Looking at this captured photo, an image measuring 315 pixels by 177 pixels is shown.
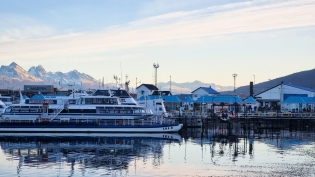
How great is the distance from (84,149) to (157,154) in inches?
333

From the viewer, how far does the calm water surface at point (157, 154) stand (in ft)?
132

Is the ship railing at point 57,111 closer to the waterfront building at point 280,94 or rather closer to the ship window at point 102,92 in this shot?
the ship window at point 102,92

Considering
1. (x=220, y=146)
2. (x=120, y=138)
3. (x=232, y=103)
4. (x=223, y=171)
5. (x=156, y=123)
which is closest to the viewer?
(x=223, y=171)

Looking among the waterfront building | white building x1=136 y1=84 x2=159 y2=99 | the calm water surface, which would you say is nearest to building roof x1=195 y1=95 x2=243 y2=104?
the waterfront building

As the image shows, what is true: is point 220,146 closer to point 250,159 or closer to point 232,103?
point 250,159

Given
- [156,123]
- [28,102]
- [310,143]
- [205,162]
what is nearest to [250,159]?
[205,162]

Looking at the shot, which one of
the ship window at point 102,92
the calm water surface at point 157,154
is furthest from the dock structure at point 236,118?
the ship window at point 102,92

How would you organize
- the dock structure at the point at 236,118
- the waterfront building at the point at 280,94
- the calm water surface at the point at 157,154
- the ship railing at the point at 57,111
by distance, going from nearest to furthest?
the calm water surface at the point at 157,154
the ship railing at the point at 57,111
the dock structure at the point at 236,118
the waterfront building at the point at 280,94

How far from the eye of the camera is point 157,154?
5012 cm

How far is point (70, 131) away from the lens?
70.1 metres

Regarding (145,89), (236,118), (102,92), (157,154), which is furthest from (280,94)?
(157,154)

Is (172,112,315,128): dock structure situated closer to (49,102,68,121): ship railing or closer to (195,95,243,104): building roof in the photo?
(195,95,243,104): building roof

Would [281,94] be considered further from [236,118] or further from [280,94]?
[236,118]

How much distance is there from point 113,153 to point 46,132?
2183 cm
